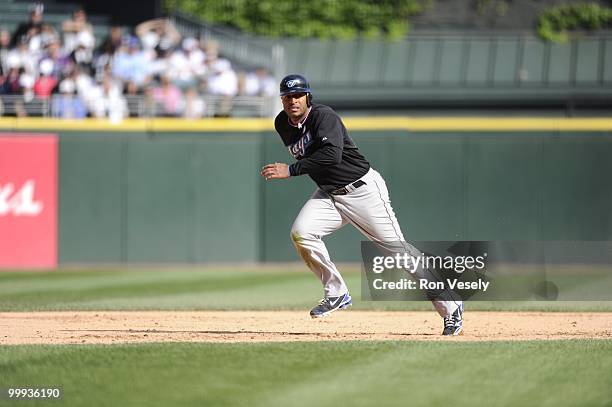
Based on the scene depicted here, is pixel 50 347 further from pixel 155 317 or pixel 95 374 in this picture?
pixel 155 317

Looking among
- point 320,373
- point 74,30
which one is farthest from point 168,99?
point 320,373

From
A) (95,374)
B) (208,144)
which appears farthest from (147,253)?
(95,374)

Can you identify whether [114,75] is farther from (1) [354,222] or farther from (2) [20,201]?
(1) [354,222]

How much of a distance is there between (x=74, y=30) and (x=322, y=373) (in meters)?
12.6

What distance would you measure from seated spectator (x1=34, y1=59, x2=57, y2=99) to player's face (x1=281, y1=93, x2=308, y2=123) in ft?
31.7

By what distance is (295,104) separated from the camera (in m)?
7.97

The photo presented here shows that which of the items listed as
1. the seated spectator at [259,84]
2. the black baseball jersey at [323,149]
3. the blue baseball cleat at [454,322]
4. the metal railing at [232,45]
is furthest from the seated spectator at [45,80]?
the blue baseball cleat at [454,322]

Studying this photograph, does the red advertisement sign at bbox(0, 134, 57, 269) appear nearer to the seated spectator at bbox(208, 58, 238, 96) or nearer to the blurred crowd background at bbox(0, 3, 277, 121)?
the blurred crowd background at bbox(0, 3, 277, 121)

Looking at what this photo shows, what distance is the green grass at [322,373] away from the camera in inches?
221

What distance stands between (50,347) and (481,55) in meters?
14.9

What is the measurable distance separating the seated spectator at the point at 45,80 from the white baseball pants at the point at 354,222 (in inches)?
380

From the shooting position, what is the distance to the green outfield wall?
53.3 feet

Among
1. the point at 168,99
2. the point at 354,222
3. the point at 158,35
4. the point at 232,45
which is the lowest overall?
the point at 354,222

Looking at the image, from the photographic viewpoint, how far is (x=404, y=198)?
1638cm
